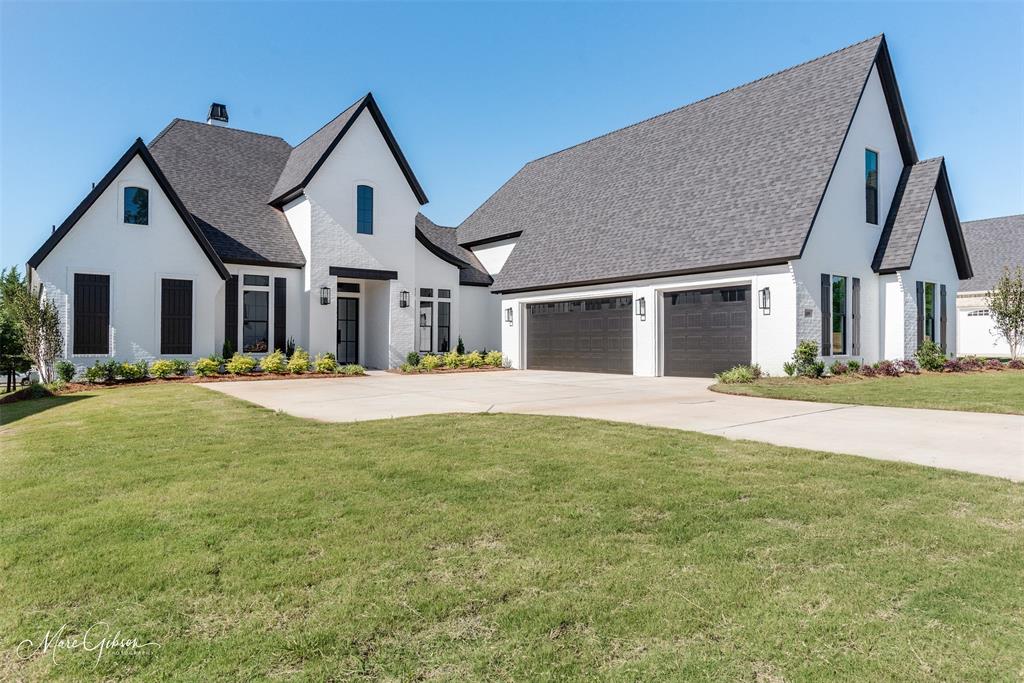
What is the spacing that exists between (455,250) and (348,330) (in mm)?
7133

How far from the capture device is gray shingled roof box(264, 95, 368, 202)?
842 inches

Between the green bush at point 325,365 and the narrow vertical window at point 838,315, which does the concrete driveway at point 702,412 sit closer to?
the green bush at point 325,365

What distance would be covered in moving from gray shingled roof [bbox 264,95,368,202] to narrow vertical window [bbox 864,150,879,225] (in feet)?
56.7

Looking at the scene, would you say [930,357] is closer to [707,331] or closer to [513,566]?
[707,331]

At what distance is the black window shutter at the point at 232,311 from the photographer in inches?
765

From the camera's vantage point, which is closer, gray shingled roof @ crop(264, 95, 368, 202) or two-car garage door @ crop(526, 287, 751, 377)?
two-car garage door @ crop(526, 287, 751, 377)

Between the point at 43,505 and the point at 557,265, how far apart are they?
62.8 feet

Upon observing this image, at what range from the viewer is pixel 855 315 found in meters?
18.5

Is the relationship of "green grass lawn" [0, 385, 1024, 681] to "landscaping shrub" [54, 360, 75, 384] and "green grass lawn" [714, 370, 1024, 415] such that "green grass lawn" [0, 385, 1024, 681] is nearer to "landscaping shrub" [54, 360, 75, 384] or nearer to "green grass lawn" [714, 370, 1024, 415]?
"green grass lawn" [714, 370, 1024, 415]

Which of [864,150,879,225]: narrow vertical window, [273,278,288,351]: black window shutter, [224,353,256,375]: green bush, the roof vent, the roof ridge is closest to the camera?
[224,353,256,375]: green bush

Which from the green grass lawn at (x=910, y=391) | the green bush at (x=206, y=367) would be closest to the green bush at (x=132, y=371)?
the green bush at (x=206, y=367)

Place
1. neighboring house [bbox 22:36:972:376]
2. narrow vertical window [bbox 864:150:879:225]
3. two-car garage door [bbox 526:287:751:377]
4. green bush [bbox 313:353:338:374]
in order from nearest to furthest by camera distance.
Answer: neighboring house [bbox 22:36:972:376] < two-car garage door [bbox 526:287:751:377] < narrow vertical window [bbox 864:150:879:225] < green bush [bbox 313:353:338:374]

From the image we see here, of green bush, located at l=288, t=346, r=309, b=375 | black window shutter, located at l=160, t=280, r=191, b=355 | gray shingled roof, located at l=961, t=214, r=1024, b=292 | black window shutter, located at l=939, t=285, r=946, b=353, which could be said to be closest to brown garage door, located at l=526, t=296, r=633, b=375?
green bush, located at l=288, t=346, r=309, b=375

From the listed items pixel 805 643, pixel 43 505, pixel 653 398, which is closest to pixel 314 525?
pixel 43 505
